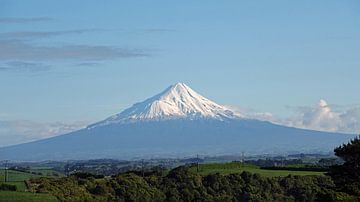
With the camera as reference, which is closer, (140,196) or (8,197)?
(8,197)

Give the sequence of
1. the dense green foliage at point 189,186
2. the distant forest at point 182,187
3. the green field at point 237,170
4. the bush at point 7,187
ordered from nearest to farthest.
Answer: the bush at point 7,187
the distant forest at point 182,187
the dense green foliage at point 189,186
the green field at point 237,170

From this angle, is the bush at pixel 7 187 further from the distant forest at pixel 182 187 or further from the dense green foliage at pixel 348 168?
the dense green foliage at pixel 348 168

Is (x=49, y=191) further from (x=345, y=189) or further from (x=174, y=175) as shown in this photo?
(x=345, y=189)

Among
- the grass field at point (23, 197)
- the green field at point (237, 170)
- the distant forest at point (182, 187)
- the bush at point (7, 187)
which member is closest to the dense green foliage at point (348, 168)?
the distant forest at point (182, 187)

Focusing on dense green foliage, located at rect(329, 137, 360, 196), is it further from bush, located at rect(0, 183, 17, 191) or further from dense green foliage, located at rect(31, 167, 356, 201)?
bush, located at rect(0, 183, 17, 191)

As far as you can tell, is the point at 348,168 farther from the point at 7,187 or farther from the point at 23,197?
the point at 7,187

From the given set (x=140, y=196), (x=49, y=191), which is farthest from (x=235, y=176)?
(x=49, y=191)

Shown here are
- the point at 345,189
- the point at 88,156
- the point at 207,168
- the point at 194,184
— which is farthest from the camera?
the point at 88,156
